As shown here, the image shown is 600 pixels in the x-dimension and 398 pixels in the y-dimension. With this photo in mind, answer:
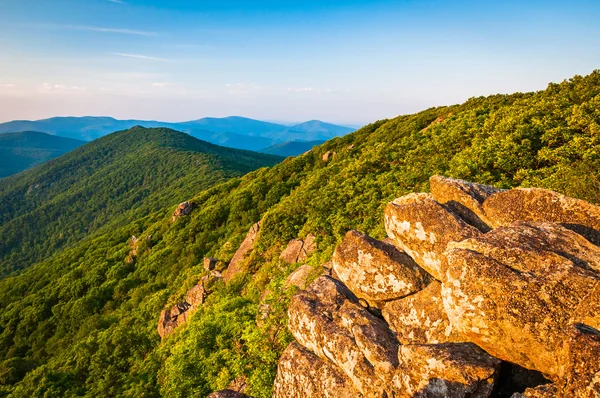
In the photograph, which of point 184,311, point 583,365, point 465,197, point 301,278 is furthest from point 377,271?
point 184,311

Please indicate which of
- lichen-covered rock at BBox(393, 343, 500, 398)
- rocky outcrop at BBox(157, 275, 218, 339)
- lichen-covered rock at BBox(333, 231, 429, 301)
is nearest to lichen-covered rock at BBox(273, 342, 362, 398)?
lichen-covered rock at BBox(393, 343, 500, 398)

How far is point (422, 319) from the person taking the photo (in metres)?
11.4

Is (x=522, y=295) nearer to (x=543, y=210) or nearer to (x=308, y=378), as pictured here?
(x=543, y=210)

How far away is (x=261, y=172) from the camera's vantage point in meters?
86.0

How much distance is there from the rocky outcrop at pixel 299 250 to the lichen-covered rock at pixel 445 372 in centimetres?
1966

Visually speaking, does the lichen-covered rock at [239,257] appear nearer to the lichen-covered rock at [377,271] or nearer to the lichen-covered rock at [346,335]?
the lichen-covered rock at [346,335]

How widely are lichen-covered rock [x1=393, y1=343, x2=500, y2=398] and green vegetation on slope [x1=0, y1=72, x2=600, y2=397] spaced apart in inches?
349

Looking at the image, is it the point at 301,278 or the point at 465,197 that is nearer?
the point at 465,197

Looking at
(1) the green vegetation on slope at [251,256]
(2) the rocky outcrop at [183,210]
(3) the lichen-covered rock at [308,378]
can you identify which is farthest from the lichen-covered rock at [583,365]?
(2) the rocky outcrop at [183,210]

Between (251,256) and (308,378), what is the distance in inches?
958

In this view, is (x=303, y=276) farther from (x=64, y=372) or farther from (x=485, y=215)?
(x=64, y=372)

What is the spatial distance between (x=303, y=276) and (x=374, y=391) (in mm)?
12363

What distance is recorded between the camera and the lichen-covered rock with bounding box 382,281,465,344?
10802 millimetres

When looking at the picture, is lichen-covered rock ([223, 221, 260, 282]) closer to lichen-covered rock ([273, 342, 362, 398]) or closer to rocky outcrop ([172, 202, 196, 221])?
lichen-covered rock ([273, 342, 362, 398])
